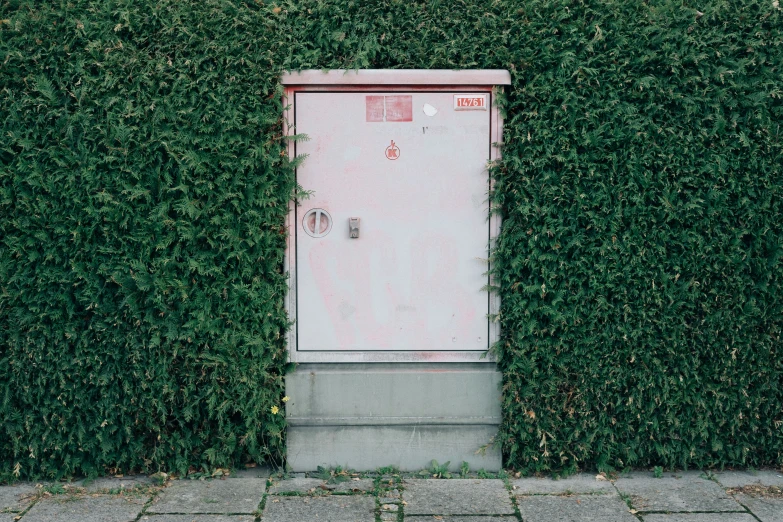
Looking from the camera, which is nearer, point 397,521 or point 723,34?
point 397,521

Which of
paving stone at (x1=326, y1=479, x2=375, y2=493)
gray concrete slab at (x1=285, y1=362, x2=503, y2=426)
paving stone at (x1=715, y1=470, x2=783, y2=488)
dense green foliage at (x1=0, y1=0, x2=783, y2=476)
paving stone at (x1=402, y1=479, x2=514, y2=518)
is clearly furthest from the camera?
gray concrete slab at (x1=285, y1=362, x2=503, y2=426)

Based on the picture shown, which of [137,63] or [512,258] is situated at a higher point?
[137,63]

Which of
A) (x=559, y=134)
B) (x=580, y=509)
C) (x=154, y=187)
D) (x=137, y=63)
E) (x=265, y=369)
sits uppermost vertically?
(x=137, y=63)

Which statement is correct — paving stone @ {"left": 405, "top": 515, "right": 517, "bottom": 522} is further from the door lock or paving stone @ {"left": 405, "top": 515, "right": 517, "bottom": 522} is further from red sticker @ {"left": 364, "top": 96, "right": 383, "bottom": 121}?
red sticker @ {"left": 364, "top": 96, "right": 383, "bottom": 121}

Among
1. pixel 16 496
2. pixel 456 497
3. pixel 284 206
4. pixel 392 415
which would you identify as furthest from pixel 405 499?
pixel 16 496

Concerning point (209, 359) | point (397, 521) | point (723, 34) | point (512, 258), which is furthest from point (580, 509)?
point (723, 34)

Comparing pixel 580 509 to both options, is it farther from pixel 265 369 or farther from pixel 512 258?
pixel 265 369

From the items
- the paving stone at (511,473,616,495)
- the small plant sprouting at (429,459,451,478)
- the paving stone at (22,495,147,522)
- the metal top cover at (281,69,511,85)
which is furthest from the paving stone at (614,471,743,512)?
the paving stone at (22,495,147,522)

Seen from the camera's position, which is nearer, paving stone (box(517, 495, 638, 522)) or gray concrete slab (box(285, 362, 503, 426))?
paving stone (box(517, 495, 638, 522))

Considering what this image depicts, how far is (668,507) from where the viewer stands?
4.27 m

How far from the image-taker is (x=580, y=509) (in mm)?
4258

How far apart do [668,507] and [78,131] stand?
165 inches

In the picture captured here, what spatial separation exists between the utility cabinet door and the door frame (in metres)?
0.04

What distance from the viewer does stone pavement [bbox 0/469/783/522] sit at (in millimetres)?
4152
